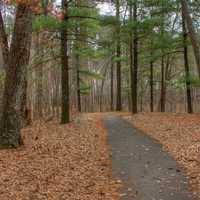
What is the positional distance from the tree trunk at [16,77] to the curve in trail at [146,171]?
295 centimetres

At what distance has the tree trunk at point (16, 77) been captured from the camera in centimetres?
914

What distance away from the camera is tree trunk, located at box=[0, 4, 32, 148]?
30.0 ft

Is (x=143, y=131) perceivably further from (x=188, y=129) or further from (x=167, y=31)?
(x=167, y=31)

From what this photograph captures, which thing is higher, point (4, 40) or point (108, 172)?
point (4, 40)

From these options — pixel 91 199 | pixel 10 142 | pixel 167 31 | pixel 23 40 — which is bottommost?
→ pixel 91 199

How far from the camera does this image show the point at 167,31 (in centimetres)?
2052

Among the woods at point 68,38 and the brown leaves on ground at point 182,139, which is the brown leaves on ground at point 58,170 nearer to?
the woods at point 68,38

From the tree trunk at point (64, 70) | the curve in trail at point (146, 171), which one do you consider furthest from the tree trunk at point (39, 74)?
the curve in trail at point (146, 171)

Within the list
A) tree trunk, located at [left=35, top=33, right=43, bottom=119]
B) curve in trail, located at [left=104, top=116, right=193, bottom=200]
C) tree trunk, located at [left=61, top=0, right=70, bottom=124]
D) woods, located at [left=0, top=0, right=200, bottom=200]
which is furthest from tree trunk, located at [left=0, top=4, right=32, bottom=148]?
tree trunk, located at [left=35, top=33, right=43, bottom=119]

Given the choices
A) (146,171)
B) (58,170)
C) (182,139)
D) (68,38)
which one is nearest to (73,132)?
(182,139)

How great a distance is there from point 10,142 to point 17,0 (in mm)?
4091

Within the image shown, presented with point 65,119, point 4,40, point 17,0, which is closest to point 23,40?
point 17,0

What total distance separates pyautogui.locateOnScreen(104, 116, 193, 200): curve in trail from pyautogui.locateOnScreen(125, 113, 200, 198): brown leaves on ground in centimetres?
21

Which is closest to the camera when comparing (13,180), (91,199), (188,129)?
(91,199)
